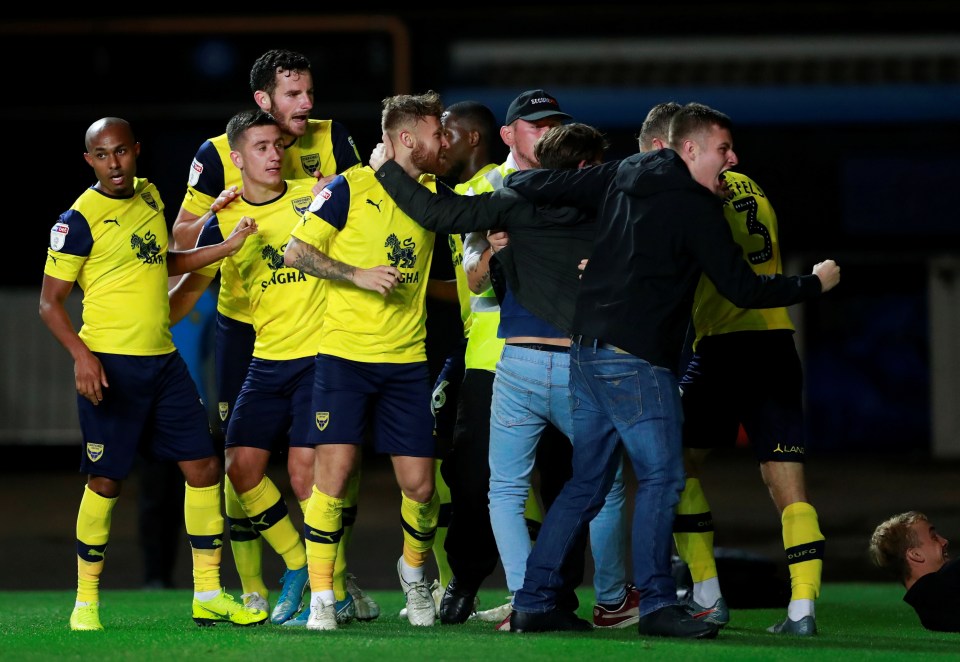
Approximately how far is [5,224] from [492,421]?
12.8 meters

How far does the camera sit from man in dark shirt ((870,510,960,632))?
588cm

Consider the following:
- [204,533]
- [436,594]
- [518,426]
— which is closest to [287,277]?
[204,533]

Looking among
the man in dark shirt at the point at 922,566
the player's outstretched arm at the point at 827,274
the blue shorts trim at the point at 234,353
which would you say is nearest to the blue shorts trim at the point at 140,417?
the blue shorts trim at the point at 234,353

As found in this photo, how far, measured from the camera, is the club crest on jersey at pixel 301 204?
20.1ft

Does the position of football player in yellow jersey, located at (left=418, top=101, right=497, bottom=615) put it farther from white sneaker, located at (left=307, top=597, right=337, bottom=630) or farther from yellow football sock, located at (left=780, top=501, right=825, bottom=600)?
yellow football sock, located at (left=780, top=501, right=825, bottom=600)

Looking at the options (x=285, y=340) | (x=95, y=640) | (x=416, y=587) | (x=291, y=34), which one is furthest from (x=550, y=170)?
(x=291, y=34)

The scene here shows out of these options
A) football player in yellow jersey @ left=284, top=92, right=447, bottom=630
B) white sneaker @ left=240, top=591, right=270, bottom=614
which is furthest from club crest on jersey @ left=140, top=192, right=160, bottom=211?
white sneaker @ left=240, top=591, right=270, bottom=614

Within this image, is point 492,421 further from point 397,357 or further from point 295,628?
point 295,628

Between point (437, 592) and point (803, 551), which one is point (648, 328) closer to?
point (803, 551)

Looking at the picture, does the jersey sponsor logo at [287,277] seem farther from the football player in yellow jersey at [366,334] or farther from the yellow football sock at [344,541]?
the yellow football sock at [344,541]

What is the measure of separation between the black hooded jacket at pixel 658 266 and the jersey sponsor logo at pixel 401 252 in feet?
2.63

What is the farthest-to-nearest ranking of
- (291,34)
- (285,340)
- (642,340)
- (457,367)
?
(291,34), (457,367), (285,340), (642,340)

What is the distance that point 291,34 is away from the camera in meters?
16.3

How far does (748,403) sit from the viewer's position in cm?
588
